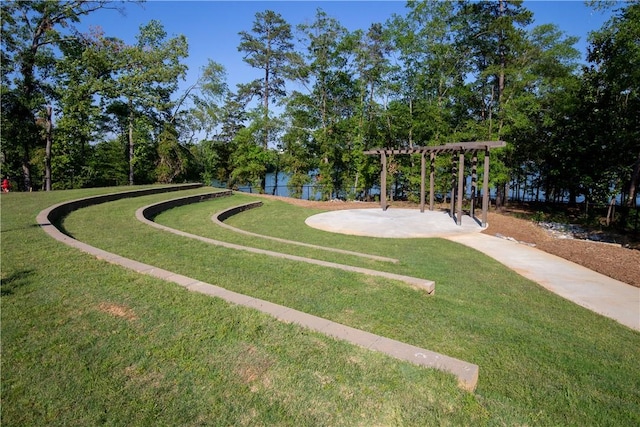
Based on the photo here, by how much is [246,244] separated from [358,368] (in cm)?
445

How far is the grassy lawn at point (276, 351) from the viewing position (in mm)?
2039

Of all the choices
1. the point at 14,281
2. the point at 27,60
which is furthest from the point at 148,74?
the point at 14,281

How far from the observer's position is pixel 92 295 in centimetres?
339

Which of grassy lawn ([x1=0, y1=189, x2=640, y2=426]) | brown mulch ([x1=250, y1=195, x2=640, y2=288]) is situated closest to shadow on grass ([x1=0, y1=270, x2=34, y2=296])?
grassy lawn ([x1=0, y1=189, x2=640, y2=426])

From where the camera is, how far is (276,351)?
2578mm

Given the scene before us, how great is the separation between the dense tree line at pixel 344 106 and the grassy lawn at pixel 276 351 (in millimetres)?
13141

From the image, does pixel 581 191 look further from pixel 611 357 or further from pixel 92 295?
pixel 92 295

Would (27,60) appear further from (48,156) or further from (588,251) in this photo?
(588,251)

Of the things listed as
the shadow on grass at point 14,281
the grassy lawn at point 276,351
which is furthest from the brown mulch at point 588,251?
the shadow on grass at point 14,281

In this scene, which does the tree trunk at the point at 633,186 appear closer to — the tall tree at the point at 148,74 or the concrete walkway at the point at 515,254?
the concrete walkway at the point at 515,254

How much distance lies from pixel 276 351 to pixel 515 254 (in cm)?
685

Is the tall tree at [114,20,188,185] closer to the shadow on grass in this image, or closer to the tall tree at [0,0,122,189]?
the tall tree at [0,0,122,189]

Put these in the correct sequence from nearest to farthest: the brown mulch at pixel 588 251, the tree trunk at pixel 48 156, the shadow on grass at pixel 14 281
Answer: the shadow on grass at pixel 14 281, the brown mulch at pixel 588 251, the tree trunk at pixel 48 156

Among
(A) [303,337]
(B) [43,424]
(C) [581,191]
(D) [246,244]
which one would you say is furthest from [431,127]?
(B) [43,424]
